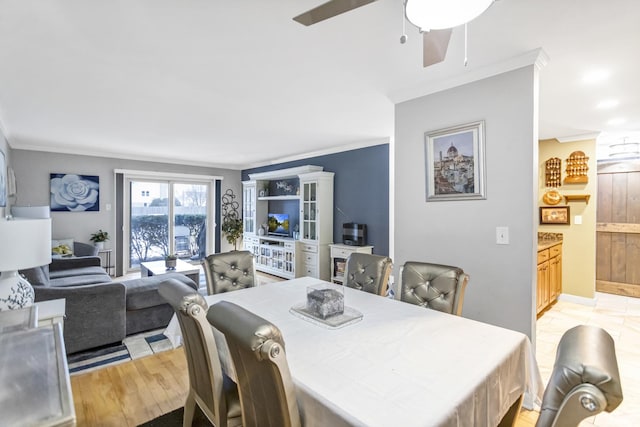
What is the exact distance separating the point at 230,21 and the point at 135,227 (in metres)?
5.80

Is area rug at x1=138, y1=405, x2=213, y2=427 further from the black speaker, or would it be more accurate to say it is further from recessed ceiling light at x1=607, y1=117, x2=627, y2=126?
recessed ceiling light at x1=607, y1=117, x2=627, y2=126

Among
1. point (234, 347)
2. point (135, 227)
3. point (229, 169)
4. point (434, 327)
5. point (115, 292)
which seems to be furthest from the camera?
point (229, 169)

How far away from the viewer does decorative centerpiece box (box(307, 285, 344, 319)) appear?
169 centimetres

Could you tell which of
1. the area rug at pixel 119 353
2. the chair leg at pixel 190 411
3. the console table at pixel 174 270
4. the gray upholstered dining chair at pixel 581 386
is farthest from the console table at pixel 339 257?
the gray upholstered dining chair at pixel 581 386

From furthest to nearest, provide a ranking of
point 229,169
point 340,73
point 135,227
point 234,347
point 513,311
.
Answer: point 229,169 → point 135,227 → point 340,73 → point 513,311 → point 234,347

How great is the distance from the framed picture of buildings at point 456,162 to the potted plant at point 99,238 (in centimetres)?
574

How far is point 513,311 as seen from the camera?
87.8 inches

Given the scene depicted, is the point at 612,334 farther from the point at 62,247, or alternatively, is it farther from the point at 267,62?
the point at 62,247

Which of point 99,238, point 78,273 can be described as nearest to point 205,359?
point 78,273

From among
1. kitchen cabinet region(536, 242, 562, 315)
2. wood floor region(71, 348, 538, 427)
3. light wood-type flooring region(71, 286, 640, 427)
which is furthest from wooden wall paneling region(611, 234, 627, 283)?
wood floor region(71, 348, 538, 427)

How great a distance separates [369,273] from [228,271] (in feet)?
3.71

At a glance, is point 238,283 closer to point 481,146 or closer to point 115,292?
point 115,292

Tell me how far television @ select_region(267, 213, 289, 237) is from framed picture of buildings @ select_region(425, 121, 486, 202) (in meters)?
4.17

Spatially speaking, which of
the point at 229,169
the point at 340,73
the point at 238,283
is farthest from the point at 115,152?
the point at 340,73
